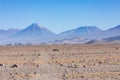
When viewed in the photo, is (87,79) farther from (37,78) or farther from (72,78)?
(37,78)

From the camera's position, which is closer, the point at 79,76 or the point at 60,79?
the point at 60,79

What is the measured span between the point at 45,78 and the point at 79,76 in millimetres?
2281

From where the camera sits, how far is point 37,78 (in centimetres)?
2369

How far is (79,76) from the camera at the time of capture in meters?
24.2

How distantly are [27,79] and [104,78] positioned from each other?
15.7 feet

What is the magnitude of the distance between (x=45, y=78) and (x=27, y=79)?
116 centimetres

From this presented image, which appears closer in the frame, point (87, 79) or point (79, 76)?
point (87, 79)

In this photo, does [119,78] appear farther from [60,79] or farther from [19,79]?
[19,79]

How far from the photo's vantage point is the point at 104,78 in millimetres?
22703

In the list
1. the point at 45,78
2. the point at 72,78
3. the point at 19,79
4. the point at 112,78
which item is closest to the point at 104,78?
the point at 112,78

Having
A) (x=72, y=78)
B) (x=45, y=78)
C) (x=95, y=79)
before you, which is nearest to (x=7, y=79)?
(x=45, y=78)

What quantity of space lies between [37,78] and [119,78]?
17.0 feet

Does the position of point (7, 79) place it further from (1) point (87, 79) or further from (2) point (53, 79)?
(1) point (87, 79)

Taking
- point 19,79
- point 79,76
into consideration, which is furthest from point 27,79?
point 79,76
